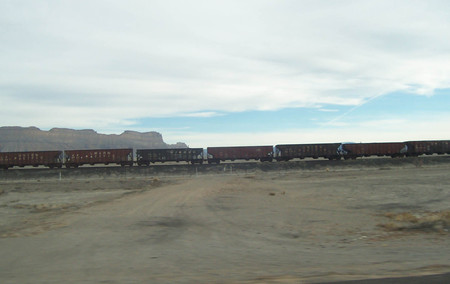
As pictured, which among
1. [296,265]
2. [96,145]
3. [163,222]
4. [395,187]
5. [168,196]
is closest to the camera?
[296,265]

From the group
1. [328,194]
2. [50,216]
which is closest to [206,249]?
[50,216]

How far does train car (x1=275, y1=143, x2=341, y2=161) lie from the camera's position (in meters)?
57.2

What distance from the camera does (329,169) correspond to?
41.7 metres

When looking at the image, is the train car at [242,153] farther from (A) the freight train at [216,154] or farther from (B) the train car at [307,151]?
(B) the train car at [307,151]

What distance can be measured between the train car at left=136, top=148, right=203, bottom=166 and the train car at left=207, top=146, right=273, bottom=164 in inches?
85.1

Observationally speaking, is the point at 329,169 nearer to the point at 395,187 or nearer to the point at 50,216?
the point at 395,187

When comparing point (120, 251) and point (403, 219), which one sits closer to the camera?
point (120, 251)

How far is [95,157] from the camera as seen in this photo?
177 ft

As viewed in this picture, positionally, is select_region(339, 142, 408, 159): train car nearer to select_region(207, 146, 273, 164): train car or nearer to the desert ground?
select_region(207, 146, 273, 164): train car

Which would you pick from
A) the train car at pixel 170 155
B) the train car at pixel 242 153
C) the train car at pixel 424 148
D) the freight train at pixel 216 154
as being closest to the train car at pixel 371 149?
the freight train at pixel 216 154

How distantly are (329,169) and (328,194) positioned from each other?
2201cm

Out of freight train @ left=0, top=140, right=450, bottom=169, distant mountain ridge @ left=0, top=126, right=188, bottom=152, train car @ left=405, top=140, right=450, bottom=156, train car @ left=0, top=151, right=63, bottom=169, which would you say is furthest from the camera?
distant mountain ridge @ left=0, top=126, right=188, bottom=152

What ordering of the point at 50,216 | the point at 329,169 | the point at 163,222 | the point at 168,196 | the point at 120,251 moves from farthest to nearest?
the point at 329,169 < the point at 168,196 < the point at 50,216 < the point at 163,222 < the point at 120,251

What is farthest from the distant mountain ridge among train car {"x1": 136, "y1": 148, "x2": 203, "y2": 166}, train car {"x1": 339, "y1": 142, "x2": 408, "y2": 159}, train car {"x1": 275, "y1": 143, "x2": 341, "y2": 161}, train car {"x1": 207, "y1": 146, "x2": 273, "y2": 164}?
train car {"x1": 339, "y1": 142, "x2": 408, "y2": 159}
